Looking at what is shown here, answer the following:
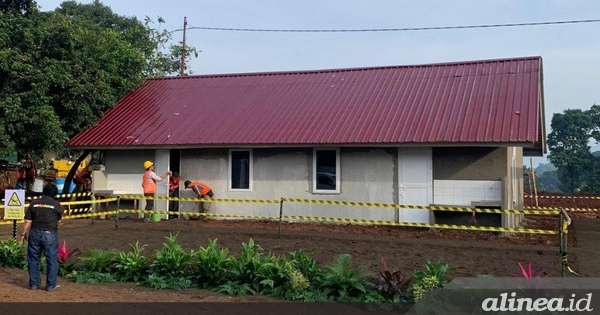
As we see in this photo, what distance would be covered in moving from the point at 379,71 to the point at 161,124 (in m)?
8.04

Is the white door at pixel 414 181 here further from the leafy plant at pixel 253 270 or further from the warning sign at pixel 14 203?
Answer: the warning sign at pixel 14 203

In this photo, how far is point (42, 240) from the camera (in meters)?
8.62

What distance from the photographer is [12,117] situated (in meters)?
16.4

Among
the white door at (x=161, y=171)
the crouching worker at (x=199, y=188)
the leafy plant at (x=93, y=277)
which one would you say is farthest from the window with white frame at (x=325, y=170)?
the leafy plant at (x=93, y=277)

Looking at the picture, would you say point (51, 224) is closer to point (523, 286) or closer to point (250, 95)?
point (523, 286)

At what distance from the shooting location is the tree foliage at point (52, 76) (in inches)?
667

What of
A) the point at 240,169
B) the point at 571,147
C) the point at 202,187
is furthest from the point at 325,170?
the point at 571,147

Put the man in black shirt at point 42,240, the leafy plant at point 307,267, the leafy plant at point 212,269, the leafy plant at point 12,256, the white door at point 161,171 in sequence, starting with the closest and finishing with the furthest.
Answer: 1. the leafy plant at point 307,267
2. the leafy plant at point 212,269
3. the man in black shirt at point 42,240
4. the leafy plant at point 12,256
5. the white door at point 161,171

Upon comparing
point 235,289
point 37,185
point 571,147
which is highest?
point 571,147

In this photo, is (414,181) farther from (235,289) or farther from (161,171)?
(235,289)

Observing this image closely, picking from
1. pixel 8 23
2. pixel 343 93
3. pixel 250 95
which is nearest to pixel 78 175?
pixel 8 23

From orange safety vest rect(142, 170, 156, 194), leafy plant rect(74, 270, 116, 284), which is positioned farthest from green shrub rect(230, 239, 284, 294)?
orange safety vest rect(142, 170, 156, 194)

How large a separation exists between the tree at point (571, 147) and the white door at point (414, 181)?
41.8 metres

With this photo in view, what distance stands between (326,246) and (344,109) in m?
6.58
